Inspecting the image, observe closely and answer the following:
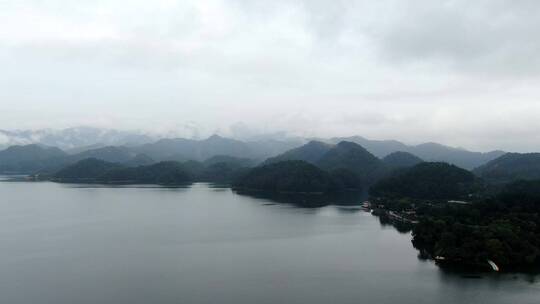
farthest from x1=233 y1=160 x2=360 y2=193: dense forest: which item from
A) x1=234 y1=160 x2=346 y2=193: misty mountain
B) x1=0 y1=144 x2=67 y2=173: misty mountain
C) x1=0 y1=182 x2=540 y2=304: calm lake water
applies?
x1=0 y1=144 x2=67 y2=173: misty mountain

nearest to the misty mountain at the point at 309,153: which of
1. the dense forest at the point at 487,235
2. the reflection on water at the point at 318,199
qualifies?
the reflection on water at the point at 318,199

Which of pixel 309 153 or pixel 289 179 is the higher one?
pixel 309 153

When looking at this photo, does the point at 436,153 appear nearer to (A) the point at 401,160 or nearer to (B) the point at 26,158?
(A) the point at 401,160

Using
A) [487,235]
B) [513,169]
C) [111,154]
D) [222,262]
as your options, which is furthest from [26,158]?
[487,235]

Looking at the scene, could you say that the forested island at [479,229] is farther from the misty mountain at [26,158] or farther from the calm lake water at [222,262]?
the misty mountain at [26,158]

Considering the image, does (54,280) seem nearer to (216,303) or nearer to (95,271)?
(95,271)
